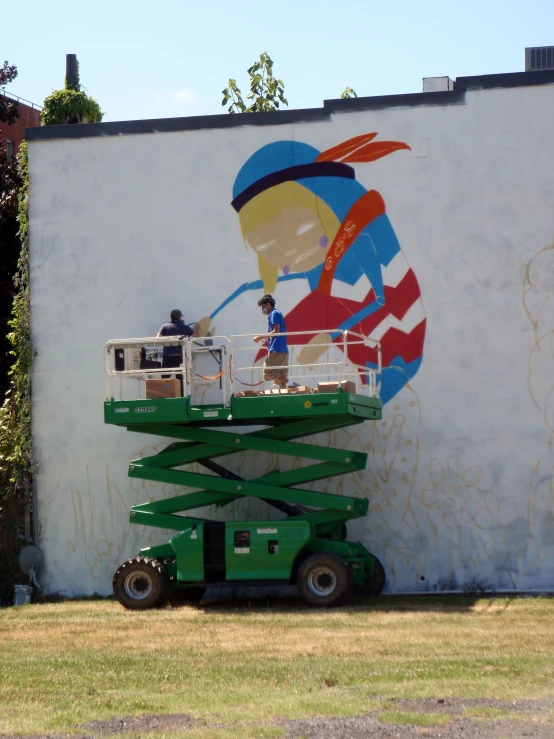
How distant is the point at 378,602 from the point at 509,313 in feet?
17.3

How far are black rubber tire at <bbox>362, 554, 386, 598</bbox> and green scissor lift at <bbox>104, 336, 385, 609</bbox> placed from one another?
2 cm

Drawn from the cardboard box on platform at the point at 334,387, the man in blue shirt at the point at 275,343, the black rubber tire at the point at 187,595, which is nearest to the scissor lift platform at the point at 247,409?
the cardboard box on platform at the point at 334,387

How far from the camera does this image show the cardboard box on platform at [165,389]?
17906 millimetres

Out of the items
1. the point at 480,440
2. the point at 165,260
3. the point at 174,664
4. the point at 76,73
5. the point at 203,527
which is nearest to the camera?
the point at 174,664

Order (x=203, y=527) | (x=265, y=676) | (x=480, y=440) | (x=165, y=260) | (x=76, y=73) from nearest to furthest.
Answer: (x=265, y=676) < (x=203, y=527) < (x=480, y=440) < (x=165, y=260) < (x=76, y=73)

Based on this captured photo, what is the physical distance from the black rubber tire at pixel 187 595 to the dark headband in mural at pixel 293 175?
21.7ft

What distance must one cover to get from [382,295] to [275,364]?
9.40ft

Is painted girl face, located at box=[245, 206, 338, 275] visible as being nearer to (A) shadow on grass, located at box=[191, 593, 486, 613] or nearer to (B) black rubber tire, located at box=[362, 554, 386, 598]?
(B) black rubber tire, located at box=[362, 554, 386, 598]

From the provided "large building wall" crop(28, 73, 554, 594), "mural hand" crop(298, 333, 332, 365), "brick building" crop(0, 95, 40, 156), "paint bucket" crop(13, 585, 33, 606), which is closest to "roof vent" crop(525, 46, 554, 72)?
"large building wall" crop(28, 73, 554, 594)

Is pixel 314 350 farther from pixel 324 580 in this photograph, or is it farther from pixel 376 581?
pixel 324 580

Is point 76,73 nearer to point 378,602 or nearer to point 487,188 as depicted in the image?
point 487,188

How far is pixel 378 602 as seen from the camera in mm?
18031

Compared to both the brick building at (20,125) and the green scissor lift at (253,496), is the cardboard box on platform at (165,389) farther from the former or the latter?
the brick building at (20,125)

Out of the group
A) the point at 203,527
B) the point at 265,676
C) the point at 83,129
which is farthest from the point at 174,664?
the point at 83,129
